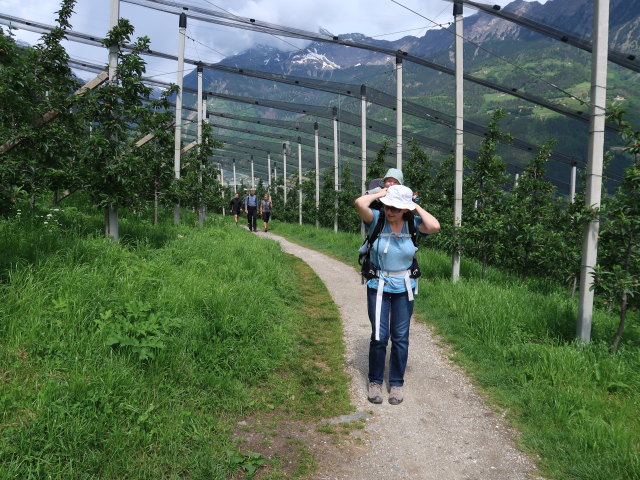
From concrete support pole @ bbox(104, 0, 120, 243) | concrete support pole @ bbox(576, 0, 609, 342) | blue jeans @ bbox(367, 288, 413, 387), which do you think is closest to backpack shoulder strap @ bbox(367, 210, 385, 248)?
blue jeans @ bbox(367, 288, 413, 387)

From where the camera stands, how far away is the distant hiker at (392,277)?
331 cm

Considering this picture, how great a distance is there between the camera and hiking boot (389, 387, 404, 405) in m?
3.38

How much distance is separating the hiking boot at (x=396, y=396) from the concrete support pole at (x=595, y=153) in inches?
96.1

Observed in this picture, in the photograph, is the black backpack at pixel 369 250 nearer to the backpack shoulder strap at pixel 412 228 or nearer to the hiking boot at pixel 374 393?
the backpack shoulder strap at pixel 412 228

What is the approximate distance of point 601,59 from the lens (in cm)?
416

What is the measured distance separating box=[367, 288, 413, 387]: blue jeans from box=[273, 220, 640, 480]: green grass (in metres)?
0.92

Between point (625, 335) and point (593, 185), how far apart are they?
2.03 meters

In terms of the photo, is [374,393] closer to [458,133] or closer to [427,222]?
[427,222]

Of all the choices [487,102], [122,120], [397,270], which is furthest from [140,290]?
[487,102]

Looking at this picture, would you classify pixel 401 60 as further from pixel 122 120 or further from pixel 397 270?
pixel 397 270

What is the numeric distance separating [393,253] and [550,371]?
6.44 feet

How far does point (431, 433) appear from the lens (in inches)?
116

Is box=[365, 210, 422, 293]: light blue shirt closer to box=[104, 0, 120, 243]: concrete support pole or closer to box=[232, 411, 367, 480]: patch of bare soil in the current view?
box=[232, 411, 367, 480]: patch of bare soil

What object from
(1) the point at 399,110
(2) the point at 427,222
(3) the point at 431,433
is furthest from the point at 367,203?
(1) the point at 399,110
